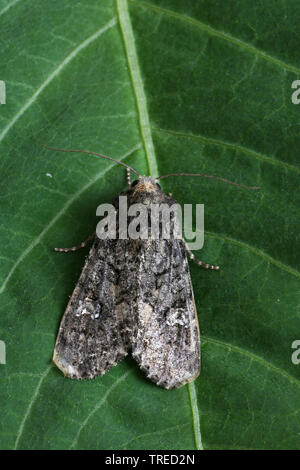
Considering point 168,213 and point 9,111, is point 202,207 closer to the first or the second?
point 168,213

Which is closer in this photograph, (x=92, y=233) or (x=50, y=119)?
(x=50, y=119)

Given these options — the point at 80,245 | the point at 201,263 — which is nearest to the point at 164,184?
the point at 201,263

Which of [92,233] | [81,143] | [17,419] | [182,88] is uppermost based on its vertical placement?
[182,88]

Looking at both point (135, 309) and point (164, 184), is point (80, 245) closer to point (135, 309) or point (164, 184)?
point (135, 309)

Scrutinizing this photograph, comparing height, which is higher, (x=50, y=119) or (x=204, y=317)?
(x=50, y=119)

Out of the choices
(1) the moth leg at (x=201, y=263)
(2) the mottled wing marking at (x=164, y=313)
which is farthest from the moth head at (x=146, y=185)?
(1) the moth leg at (x=201, y=263)

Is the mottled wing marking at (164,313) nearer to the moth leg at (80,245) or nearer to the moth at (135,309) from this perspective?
the moth at (135,309)

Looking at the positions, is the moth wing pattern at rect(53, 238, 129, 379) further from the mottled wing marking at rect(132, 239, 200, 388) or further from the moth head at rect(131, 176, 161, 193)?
the moth head at rect(131, 176, 161, 193)
